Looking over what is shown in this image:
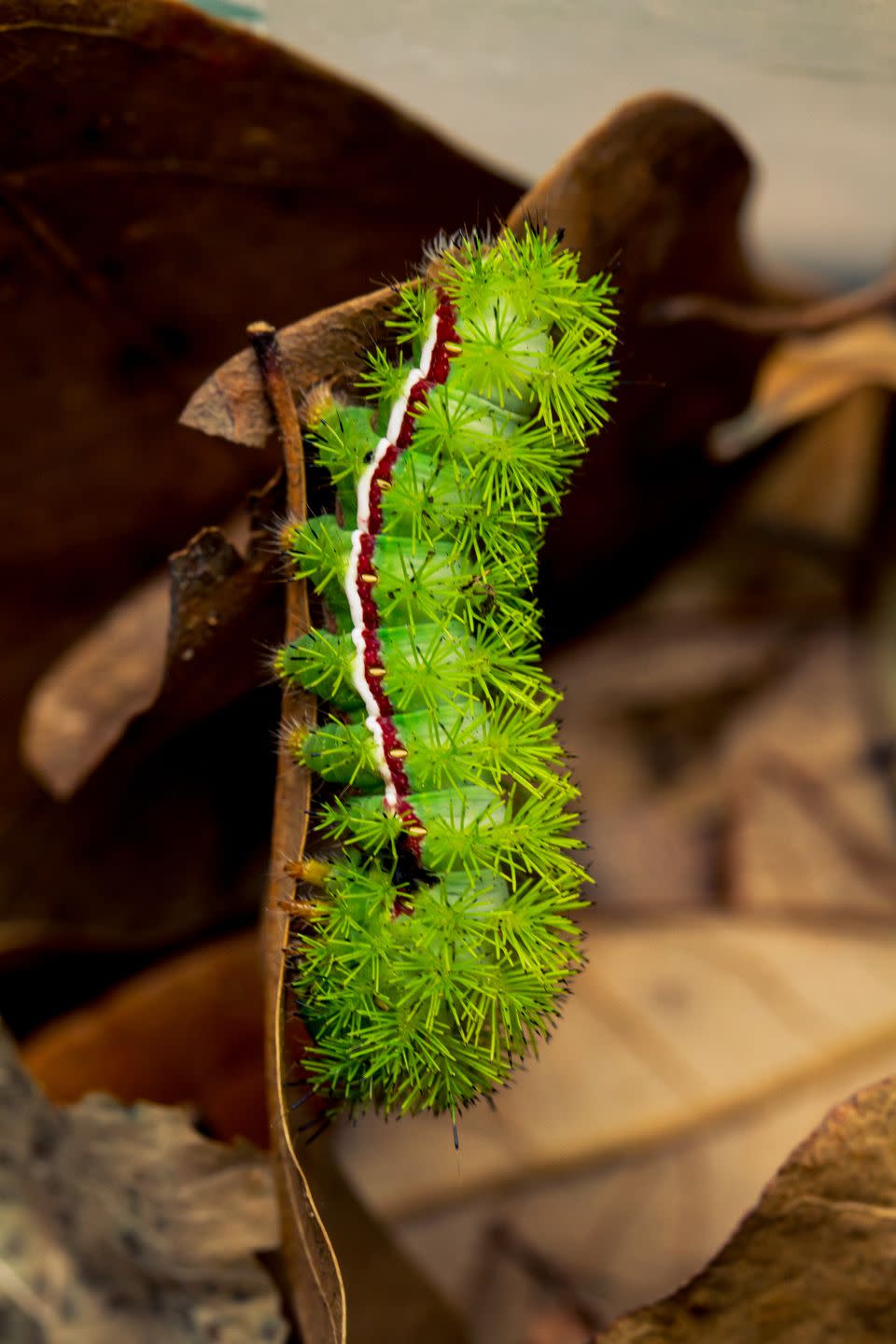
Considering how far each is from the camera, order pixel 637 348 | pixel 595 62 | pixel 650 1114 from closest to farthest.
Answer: pixel 595 62, pixel 637 348, pixel 650 1114

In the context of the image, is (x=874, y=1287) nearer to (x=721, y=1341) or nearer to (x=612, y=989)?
(x=721, y=1341)

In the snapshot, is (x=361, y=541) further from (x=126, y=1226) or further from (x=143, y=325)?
(x=126, y=1226)

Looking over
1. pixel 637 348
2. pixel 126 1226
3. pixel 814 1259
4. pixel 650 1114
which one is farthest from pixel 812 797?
pixel 126 1226

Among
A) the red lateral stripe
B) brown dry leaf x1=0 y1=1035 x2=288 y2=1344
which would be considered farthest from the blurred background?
brown dry leaf x1=0 y1=1035 x2=288 y2=1344

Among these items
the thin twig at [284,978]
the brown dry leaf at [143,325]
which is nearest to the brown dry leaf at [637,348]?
the thin twig at [284,978]

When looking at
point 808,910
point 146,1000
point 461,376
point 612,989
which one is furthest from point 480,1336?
point 461,376

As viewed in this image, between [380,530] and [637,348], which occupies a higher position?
[637,348]
